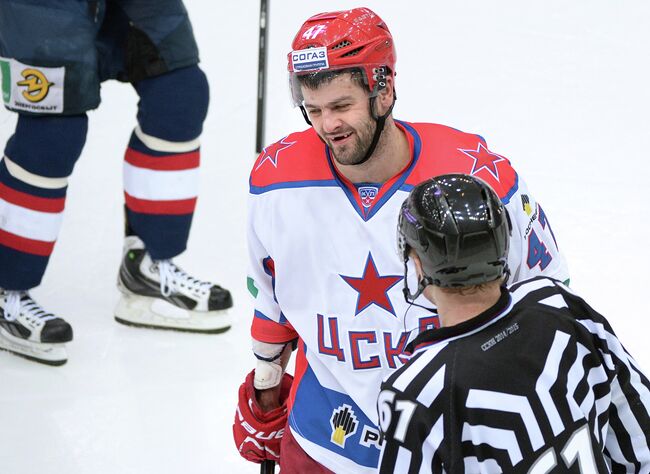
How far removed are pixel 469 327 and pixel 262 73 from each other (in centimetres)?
309

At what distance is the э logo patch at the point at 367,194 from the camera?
Result: 1.56 m

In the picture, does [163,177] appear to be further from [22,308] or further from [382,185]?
[382,185]

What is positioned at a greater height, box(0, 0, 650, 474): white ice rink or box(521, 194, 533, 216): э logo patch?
box(521, 194, 533, 216): э logo patch

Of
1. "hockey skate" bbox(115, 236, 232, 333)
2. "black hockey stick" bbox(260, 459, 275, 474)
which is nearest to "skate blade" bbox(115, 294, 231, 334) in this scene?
"hockey skate" bbox(115, 236, 232, 333)

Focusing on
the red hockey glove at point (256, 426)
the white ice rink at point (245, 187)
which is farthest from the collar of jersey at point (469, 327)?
the white ice rink at point (245, 187)

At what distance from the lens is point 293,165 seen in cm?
163

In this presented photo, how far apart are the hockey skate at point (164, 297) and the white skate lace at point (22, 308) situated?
9.4 inches

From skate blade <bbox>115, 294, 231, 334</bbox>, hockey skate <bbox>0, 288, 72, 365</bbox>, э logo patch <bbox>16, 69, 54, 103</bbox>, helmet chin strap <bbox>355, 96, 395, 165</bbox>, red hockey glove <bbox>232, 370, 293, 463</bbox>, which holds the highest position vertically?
helmet chin strap <bbox>355, 96, 395, 165</bbox>

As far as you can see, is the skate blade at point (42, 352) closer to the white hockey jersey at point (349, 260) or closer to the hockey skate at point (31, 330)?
the hockey skate at point (31, 330)

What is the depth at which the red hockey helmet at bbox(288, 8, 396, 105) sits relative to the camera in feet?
4.98

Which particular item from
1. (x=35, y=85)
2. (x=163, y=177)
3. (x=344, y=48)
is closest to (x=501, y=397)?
(x=344, y=48)

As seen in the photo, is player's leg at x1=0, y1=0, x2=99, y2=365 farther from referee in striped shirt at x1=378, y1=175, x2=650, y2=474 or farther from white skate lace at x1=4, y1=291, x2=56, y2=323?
referee in striped shirt at x1=378, y1=175, x2=650, y2=474

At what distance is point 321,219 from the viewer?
1.59 metres

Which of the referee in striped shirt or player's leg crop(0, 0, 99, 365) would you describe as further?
player's leg crop(0, 0, 99, 365)
